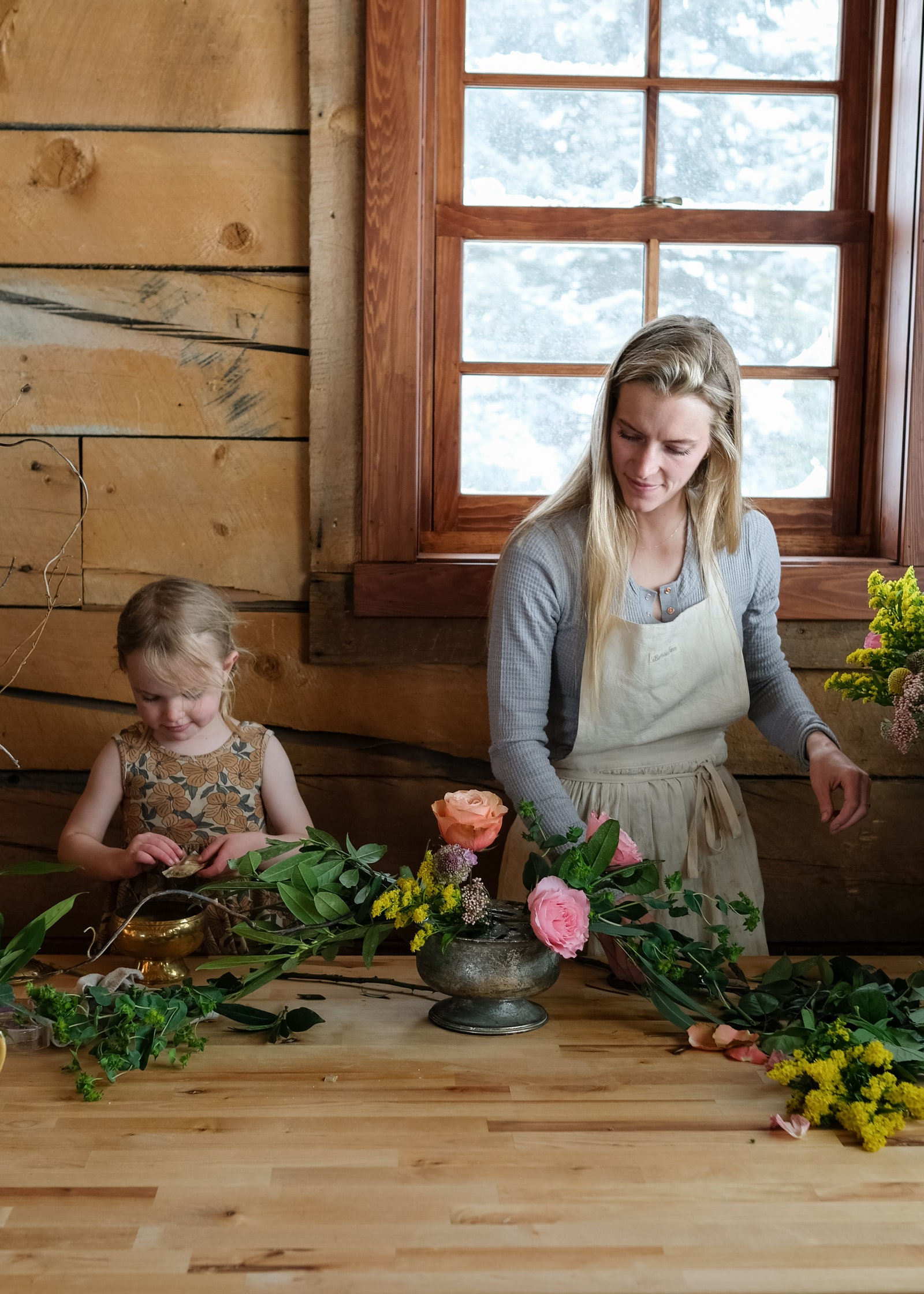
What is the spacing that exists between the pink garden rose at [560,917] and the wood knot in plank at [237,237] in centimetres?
135

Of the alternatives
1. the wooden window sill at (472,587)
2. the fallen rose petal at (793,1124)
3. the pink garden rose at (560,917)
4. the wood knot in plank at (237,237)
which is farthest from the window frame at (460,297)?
the fallen rose petal at (793,1124)

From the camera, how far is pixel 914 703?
1.49 meters

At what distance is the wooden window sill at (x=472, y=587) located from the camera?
6.93ft

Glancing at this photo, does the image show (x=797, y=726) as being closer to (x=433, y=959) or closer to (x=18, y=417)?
(x=433, y=959)

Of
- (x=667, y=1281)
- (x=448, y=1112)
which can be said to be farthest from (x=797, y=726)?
(x=667, y=1281)

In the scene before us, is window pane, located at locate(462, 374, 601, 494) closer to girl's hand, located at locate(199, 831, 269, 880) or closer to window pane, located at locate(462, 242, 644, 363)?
window pane, located at locate(462, 242, 644, 363)

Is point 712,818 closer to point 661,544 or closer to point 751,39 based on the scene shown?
point 661,544

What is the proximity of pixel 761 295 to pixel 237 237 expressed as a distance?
981 mm

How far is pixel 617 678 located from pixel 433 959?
0.63 metres

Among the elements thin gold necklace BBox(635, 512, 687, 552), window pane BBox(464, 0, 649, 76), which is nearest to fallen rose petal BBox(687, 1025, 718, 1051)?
thin gold necklace BBox(635, 512, 687, 552)

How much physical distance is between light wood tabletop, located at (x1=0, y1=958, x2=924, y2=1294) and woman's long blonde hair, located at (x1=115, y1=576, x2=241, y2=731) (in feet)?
2.10

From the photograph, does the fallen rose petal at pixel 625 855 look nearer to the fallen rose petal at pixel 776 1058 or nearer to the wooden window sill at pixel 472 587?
the fallen rose petal at pixel 776 1058

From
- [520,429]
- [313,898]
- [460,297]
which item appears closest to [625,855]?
[313,898]

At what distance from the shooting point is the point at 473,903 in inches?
50.6
